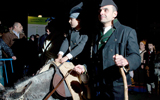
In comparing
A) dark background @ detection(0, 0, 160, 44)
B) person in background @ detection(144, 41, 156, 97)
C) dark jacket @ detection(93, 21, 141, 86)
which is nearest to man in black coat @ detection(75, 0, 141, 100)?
dark jacket @ detection(93, 21, 141, 86)

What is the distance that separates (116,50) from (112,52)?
50 mm

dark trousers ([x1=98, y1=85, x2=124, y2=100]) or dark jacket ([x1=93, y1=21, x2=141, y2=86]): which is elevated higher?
dark jacket ([x1=93, y1=21, x2=141, y2=86])

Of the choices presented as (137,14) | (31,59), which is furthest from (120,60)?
(31,59)

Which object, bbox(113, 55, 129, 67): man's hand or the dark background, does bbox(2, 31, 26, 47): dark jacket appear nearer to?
the dark background

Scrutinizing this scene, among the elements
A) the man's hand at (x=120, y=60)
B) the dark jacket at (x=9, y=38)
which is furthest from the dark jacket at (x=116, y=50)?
the dark jacket at (x=9, y=38)

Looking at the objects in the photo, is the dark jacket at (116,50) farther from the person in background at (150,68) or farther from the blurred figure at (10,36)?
the blurred figure at (10,36)

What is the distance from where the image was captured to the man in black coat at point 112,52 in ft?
4.76

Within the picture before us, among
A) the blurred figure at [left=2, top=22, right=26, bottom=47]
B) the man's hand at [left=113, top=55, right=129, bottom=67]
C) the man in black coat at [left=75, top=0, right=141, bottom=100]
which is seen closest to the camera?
the man's hand at [left=113, top=55, right=129, bottom=67]

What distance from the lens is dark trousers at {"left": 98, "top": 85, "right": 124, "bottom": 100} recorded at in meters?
1.52

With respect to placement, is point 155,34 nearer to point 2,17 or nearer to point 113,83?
point 113,83

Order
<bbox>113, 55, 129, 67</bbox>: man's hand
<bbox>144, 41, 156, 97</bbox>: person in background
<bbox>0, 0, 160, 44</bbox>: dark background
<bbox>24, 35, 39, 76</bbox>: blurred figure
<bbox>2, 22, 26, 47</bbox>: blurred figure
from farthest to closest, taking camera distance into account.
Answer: <bbox>24, 35, 39, 76</bbox>: blurred figure < <bbox>2, 22, 26, 47</bbox>: blurred figure < <bbox>0, 0, 160, 44</bbox>: dark background < <bbox>144, 41, 156, 97</bbox>: person in background < <bbox>113, 55, 129, 67</bbox>: man's hand

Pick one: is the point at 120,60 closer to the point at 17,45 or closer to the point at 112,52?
the point at 112,52

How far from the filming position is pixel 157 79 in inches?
154

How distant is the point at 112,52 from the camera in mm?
1551
